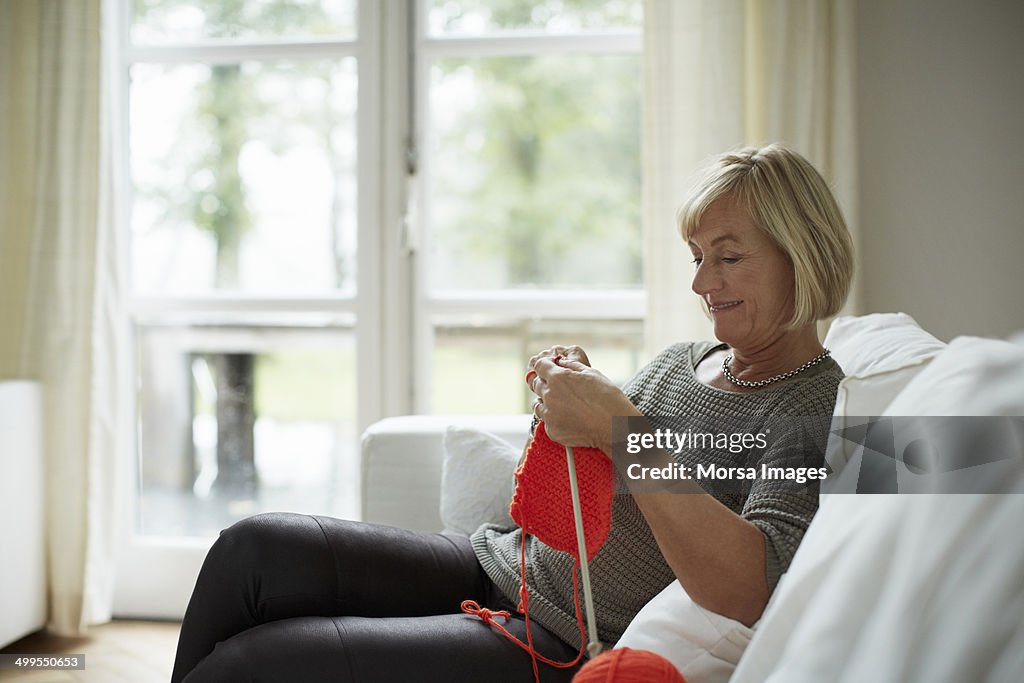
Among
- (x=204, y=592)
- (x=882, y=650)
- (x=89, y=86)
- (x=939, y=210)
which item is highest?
(x=89, y=86)

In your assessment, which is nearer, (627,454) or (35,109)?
(627,454)

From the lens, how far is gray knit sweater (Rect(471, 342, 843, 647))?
1.05 m

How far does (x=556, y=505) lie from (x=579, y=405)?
0.59 ft

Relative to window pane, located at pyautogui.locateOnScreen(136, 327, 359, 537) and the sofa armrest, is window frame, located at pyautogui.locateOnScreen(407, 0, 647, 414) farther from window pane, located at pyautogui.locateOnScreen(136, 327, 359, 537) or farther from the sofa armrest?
the sofa armrest

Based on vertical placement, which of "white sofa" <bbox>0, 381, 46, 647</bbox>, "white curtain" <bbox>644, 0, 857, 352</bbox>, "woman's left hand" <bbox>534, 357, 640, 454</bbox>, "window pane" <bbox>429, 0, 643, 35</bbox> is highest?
"window pane" <bbox>429, 0, 643, 35</bbox>

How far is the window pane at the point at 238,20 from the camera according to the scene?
2545 mm

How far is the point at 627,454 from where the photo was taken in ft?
3.54

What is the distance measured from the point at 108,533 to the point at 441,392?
973 mm

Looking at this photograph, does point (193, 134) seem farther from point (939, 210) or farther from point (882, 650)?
point (882, 650)

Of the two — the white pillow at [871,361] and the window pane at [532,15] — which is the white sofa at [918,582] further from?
the window pane at [532,15]

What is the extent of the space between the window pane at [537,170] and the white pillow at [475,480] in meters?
0.91

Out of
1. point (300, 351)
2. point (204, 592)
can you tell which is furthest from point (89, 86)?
point (204, 592)

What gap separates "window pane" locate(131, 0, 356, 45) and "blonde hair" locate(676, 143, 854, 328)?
160cm

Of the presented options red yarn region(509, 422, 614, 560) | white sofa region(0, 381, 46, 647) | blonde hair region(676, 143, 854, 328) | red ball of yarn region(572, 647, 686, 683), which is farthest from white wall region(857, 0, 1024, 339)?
white sofa region(0, 381, 46, 647)
